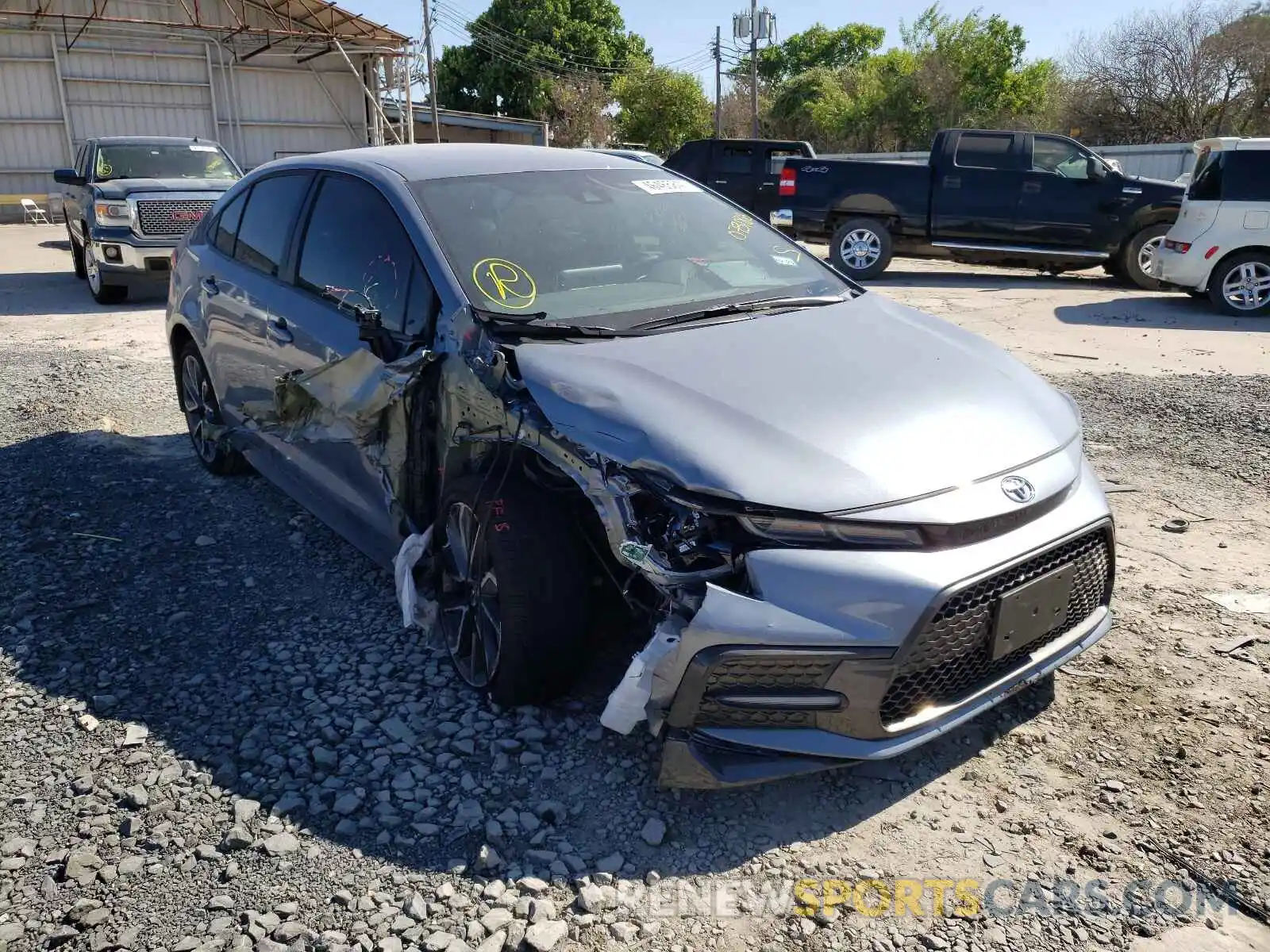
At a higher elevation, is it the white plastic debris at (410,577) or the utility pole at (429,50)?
the utility pole at (429,50)

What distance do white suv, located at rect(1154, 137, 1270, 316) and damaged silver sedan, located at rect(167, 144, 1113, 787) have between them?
8292 mm

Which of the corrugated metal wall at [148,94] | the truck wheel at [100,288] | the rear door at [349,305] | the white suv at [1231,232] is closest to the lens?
the rear door at [349,305]

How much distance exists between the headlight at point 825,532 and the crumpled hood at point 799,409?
48 mm

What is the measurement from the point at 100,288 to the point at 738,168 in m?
9.59

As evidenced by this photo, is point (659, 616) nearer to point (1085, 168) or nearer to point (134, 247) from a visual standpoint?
point (134, 247)

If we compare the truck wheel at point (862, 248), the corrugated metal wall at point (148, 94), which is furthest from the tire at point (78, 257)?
the corrugated metal wall at point (148, 94)

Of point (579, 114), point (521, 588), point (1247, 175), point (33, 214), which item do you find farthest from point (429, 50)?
point (521, 588)

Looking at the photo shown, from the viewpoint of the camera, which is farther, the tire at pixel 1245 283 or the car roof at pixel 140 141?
the car roof at pixel 140 141

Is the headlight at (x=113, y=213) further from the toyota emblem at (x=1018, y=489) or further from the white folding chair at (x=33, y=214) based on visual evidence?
the white folding chair at (x=33, y=214)

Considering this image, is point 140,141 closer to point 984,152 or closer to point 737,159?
point 737,159

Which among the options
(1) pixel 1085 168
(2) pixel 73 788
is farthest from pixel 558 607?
(1) pixel 1085 168

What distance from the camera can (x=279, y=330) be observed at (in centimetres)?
434

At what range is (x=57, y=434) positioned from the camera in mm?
6328

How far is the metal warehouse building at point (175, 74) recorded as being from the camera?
23.2m
